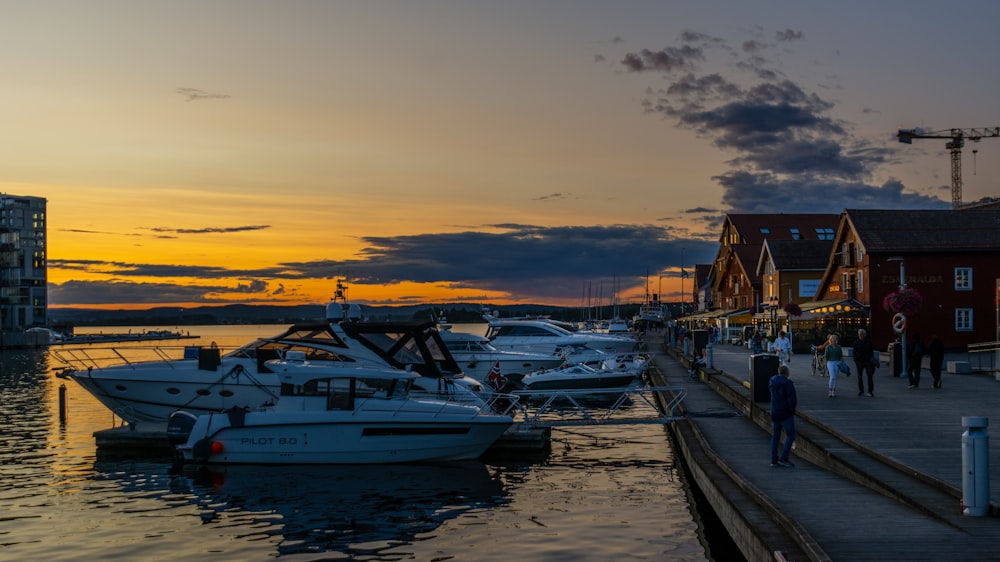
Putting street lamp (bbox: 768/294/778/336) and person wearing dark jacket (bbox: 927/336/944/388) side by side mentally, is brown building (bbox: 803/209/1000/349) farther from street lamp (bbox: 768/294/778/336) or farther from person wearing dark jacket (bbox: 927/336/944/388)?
person wearing dark jacket (bbox: 927/336/944/388)

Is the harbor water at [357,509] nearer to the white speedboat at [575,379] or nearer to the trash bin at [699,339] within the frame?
the white speedboat at [575,379]

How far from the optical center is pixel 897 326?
116 ft

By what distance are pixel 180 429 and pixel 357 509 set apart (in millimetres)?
7469

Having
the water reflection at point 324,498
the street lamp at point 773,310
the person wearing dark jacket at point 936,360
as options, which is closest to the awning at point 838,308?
the street lamp at point 773,310

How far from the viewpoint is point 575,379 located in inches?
1661

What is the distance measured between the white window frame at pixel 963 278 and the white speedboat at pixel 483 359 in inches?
932

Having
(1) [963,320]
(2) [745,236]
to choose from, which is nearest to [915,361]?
(1) [963,320]

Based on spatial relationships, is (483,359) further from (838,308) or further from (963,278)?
(963,278)

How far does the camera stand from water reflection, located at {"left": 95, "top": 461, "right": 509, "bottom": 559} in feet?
57.1

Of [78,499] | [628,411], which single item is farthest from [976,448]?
[628,411]

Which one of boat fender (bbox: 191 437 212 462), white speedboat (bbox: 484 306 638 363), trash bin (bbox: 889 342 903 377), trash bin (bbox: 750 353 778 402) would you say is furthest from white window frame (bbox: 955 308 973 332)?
boat fender (bbox: 191 437 212 462)

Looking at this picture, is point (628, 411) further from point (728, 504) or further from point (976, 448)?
point (976, 448)

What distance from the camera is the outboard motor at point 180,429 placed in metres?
24.5

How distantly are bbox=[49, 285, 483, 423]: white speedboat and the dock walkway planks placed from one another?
27.5 ft
